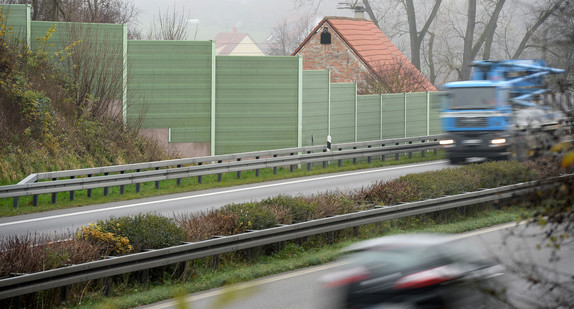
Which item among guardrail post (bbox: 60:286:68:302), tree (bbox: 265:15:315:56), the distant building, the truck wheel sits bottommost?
guardrail post (bbox: 60:286:68:302)

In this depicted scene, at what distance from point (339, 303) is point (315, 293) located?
2.94 m

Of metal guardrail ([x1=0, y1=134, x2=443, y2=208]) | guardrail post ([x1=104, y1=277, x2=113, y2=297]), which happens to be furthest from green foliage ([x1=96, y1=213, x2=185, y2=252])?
metal guardrail ([x1=0, y1=134, x2=443, y2=208])

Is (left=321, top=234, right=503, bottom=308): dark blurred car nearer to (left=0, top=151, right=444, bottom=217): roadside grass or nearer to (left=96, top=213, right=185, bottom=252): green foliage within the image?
(left=96, top=213, right=185, bottom=252): green foliage

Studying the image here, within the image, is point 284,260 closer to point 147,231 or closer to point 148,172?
point 147,231

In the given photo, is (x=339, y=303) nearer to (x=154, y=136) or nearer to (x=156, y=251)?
(x=156, y=251)

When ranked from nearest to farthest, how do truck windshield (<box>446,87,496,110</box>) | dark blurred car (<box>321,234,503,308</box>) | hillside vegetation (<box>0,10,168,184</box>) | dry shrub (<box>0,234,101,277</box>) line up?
dark blurred car (<box>321,234,503,308</box>), dry shrub (<box>0,234,101,277</box>), hillside vegetation (<box>0,10,168,184</box>), truck windshield (<box>446,87,496,110</box>)

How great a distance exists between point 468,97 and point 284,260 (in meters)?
14.5

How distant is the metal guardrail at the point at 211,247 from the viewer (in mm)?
8602

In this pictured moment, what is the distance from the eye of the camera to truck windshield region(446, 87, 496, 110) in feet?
78.4

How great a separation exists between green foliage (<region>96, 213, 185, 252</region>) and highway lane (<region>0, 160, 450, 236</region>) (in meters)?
1.85

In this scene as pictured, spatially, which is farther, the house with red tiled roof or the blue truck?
the house with red tiled roof

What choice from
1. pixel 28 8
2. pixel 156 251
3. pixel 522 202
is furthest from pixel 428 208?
pixel 28 8

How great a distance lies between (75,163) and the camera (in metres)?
21.5

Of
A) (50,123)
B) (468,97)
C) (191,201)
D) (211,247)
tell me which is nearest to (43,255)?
(211,247)
